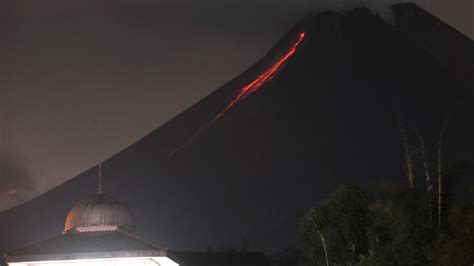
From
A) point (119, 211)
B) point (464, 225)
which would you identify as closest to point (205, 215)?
point (119, 211)

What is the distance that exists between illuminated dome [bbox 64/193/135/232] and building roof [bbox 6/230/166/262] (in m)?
6.31

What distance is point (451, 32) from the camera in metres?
148

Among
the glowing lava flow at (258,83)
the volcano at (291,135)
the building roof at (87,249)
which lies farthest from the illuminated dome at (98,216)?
the glowing lava flow at (258,83)

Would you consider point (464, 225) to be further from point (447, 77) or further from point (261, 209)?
point (447, 77)

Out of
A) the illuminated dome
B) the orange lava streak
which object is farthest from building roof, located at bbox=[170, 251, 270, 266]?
the orange lava streak

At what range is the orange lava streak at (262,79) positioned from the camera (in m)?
132

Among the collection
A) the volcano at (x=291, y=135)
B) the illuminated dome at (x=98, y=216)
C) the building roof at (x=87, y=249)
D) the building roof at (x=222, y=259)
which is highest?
the volcano at (x=291, y=135)

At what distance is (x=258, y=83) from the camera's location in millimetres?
135500

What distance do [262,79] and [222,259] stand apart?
8188 cm

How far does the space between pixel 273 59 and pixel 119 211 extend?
94.0 meters

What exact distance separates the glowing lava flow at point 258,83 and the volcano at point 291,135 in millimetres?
338

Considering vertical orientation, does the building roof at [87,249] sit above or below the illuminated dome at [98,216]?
below

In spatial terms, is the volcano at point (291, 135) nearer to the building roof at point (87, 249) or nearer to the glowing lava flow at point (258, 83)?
the glowing lava flow at point (258, 83)

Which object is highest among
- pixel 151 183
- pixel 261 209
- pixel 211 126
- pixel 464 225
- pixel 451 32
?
pixel 451 32
